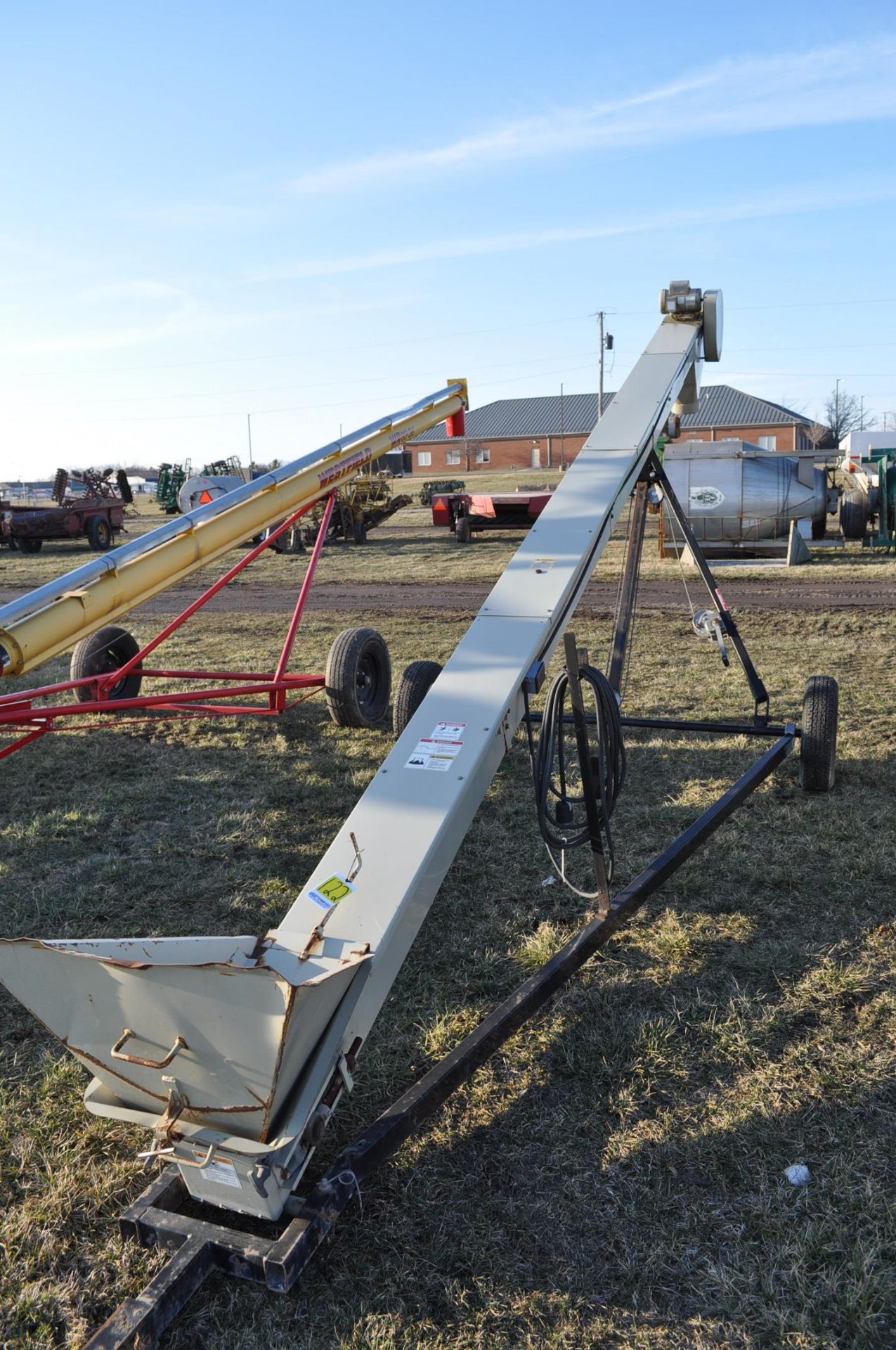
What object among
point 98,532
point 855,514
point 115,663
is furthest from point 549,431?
point 115,663

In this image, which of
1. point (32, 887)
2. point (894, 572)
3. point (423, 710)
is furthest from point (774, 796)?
point (894, 572)

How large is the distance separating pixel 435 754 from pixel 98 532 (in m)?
21.0

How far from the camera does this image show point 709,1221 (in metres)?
2.32

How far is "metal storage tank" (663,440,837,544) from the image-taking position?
14.4 m

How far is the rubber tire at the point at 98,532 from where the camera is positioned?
21.8 meters

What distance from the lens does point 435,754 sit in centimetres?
277

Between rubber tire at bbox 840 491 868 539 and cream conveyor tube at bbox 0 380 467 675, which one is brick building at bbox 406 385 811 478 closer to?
rubber tire at bbox 840 491 868 539

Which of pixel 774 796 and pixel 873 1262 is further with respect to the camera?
pixel 774 796

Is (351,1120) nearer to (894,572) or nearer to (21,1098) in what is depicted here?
(21,1098)

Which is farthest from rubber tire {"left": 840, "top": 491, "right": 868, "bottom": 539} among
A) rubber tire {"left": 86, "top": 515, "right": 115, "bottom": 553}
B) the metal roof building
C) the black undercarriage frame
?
the metal roof building

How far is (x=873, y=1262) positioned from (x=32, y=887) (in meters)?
3.50

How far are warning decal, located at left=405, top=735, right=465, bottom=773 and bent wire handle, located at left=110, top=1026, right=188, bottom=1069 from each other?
38.6 inches

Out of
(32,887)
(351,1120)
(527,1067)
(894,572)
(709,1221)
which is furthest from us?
(894,572)

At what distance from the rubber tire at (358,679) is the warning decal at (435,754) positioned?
3.45m
